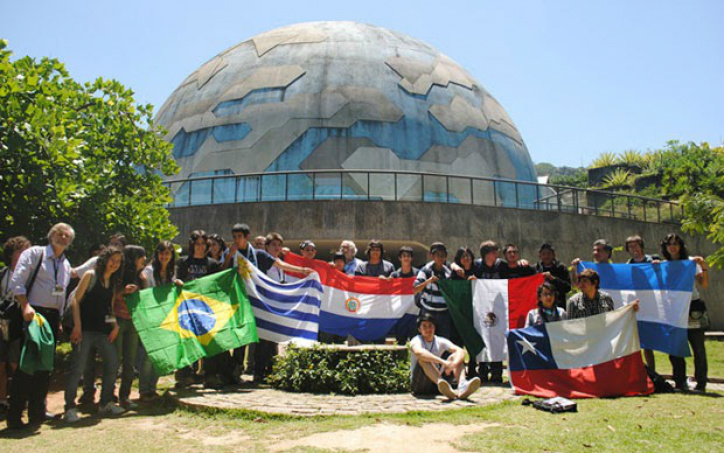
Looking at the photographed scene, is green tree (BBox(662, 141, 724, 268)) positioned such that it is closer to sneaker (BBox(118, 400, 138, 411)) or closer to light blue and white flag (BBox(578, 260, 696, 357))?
light blue and white flag (BBox(578, 260, 696, 357))

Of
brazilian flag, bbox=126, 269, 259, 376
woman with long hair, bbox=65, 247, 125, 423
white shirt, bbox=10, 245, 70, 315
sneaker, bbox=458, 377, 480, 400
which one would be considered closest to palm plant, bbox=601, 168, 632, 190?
sneaker, bbox=458, 377, 480, 400

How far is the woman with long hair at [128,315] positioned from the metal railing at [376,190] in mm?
8110

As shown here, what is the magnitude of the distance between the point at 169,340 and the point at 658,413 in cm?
535

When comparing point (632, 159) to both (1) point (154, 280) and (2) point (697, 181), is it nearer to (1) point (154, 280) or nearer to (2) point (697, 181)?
(2) point (697, 181)

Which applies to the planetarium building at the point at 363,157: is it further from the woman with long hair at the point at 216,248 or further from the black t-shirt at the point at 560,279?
the black t-shirt at the point at 560,279

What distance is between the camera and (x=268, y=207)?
1438cm

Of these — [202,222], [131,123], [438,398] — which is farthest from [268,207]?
[438,398]

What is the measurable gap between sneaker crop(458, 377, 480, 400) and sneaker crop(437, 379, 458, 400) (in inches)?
3.1

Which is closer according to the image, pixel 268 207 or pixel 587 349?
pixel 587 349

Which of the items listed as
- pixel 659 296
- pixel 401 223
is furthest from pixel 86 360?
pixel 401 223

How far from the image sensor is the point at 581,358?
688cm

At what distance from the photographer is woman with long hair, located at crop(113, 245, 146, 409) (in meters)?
6.35

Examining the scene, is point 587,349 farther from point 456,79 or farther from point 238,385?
point 456,79

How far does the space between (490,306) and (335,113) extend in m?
11.8
